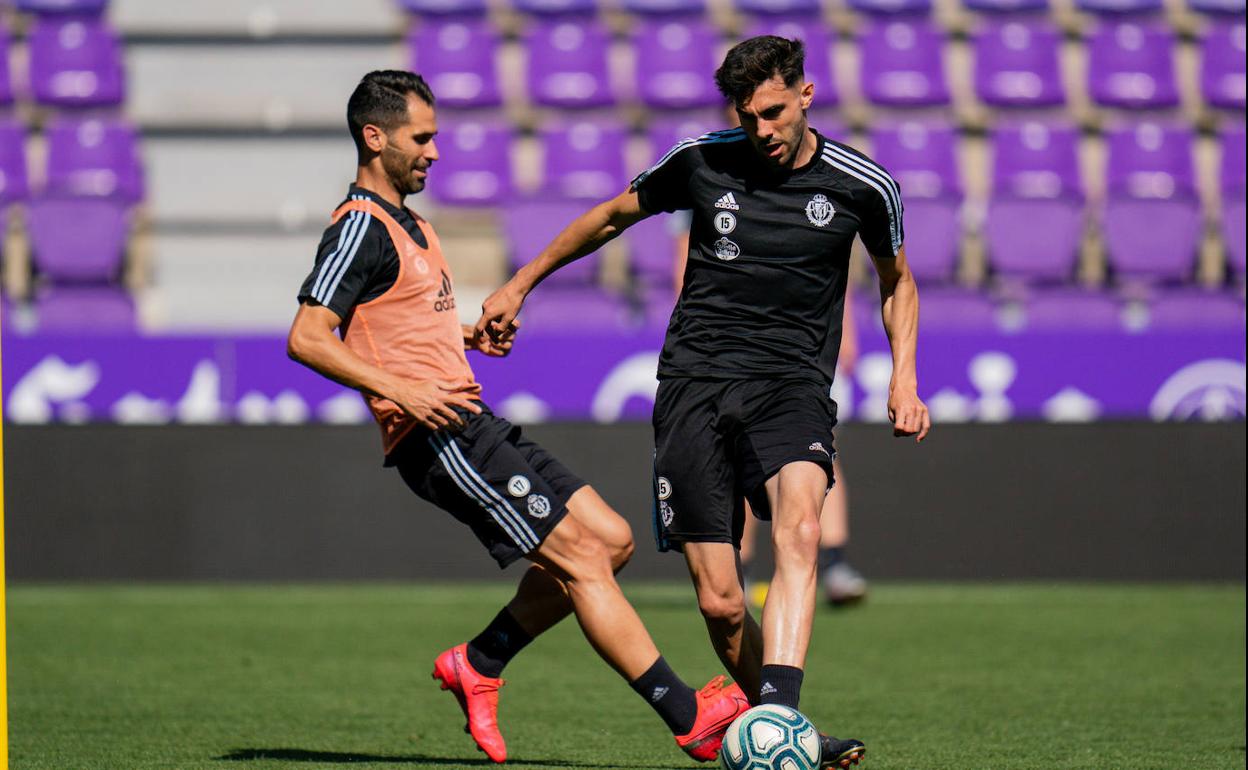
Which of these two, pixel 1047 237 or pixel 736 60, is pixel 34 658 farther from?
pixel 1047 237

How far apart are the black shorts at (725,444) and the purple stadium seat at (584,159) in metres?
8.80

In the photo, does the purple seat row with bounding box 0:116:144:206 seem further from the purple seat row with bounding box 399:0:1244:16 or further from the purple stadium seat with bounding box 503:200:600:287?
the purple stadium seat with bounding box 503:200:600:287

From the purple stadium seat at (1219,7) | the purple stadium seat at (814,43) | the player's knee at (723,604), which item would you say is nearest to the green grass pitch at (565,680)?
the player's knee at (723,604)

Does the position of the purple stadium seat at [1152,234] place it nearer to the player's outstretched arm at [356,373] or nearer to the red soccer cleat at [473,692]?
the red soccer cleat at [473,692]

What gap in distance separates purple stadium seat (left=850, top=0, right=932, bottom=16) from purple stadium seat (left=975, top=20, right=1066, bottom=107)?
0.66 metres

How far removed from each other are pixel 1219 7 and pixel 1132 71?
1.21 meters

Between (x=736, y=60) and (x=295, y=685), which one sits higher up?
(x=736, y=60)

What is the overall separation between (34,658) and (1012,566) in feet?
17.6

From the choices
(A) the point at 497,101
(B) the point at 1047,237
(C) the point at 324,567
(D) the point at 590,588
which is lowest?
(C) the point at 324,567

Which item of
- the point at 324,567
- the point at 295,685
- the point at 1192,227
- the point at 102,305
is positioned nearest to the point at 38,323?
the point at 102,305

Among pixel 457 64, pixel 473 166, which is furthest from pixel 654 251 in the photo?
pixel 457 64

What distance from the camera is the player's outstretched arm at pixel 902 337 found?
480 centimetres

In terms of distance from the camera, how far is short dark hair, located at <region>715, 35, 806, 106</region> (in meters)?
4.63

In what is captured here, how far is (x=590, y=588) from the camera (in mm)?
4926
